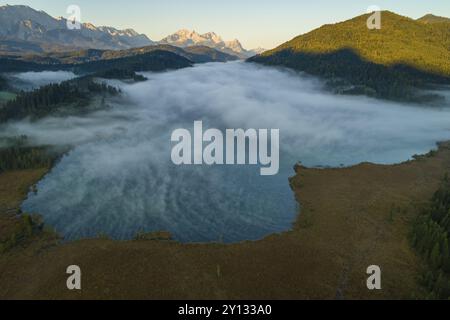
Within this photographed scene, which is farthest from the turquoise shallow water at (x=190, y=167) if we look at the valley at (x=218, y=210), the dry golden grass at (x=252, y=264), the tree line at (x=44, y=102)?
the tree line at (x=44, y=102)

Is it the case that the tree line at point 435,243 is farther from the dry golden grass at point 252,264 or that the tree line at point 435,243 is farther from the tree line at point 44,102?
the tree line at point 44,102

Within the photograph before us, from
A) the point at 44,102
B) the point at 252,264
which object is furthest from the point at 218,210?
the point at 44,102

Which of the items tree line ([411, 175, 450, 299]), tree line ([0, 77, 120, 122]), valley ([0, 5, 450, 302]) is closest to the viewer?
tree line ([411, 175, 450, 299])

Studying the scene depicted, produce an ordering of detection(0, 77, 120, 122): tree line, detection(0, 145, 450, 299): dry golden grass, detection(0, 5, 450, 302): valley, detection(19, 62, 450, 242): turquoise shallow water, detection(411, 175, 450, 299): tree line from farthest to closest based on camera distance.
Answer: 1. detection(0, 77, 120, 122): tree line
2. detection(19, 62, 450, 242): turquoise shallow water
3. detection(0, 5, 450, 302): valley
4. detection(0, 145, 450, 299): dry golden grass
5. detection(411, 175, 450, 299): tree line

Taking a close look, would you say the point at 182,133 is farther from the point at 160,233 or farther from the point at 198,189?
the point at 160,233

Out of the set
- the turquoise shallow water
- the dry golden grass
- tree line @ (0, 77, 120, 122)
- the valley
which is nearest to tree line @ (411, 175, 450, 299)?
the valley

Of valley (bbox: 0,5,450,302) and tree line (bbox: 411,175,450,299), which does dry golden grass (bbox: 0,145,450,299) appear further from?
tree line (bbox: 411,175,450,299)
